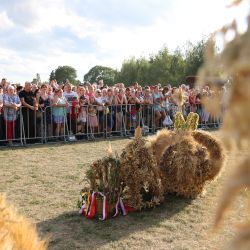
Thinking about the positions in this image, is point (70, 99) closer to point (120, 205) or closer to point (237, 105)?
point (120, 205)

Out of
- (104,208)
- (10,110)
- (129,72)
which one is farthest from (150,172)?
(129,72)

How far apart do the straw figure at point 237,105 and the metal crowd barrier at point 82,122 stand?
1186 centimetres

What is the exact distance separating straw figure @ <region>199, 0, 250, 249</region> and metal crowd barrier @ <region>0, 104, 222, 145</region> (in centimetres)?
1186

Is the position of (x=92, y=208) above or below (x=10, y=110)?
below

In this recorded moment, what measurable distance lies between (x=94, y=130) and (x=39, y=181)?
5.99 m

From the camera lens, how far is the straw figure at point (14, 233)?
2016mm

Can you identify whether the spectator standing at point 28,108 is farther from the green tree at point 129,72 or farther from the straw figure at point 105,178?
the green tree at point 129,72

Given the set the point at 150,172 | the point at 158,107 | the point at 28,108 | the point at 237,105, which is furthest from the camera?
the point at 158,107

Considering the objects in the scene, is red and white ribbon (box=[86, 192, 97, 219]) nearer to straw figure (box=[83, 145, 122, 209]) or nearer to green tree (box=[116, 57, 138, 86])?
straw figure (box=[83, 145, 122, 209])

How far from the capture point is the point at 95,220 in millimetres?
5887

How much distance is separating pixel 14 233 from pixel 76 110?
1122cm

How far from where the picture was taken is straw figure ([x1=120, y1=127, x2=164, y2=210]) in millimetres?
6195

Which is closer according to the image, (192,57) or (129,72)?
(192,57)

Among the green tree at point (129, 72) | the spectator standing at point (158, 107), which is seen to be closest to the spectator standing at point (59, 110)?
the spectator standing at point (158, 107)
